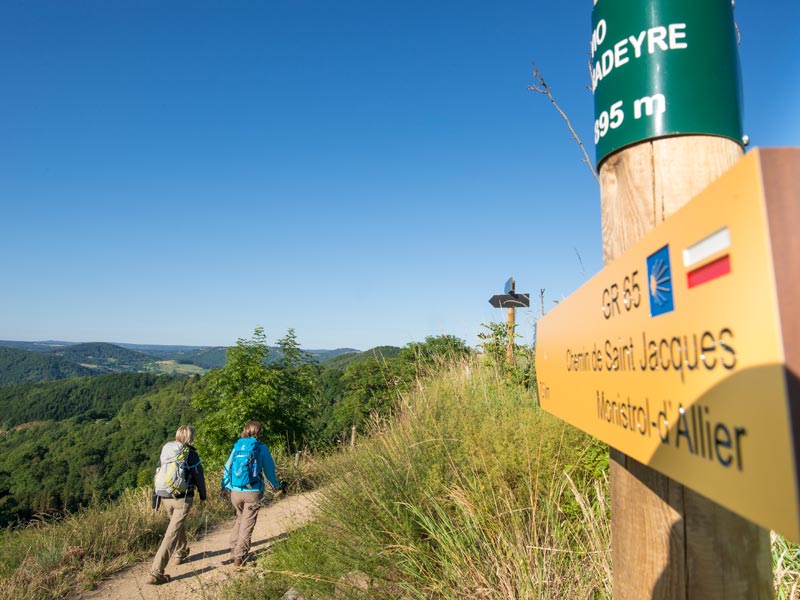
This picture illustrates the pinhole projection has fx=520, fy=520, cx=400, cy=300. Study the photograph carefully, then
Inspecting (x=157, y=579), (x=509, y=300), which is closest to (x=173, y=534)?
(x=157, y=579)

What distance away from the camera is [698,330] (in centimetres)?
69

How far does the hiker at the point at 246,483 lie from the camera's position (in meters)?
6.29

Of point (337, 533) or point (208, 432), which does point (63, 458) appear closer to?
point (208, 432)

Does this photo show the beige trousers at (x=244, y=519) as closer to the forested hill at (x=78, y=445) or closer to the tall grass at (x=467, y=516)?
the tall grass at (x=467, y=516)

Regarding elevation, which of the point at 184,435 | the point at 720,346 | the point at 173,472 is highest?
the point at 720,346

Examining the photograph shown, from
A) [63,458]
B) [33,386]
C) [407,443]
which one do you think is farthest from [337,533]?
[33,386]

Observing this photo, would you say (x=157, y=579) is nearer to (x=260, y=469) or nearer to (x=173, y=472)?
(x=173, y=472)

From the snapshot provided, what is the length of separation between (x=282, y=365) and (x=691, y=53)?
2447 centimetres

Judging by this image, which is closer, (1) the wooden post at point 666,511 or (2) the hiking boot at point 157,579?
(1) the wooden post at point 666,511

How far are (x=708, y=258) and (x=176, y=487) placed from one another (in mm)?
6823

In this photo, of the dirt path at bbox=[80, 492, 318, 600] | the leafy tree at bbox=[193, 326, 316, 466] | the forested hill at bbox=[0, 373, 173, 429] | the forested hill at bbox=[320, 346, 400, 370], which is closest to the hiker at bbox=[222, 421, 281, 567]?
the dirt path at bbox=[80, 492, 318, 600]

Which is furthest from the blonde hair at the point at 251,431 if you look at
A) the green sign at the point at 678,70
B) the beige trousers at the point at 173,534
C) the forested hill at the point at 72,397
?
the forested hill at the point at 72,397

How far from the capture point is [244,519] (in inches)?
250

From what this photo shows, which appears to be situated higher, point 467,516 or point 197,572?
point 467,516
